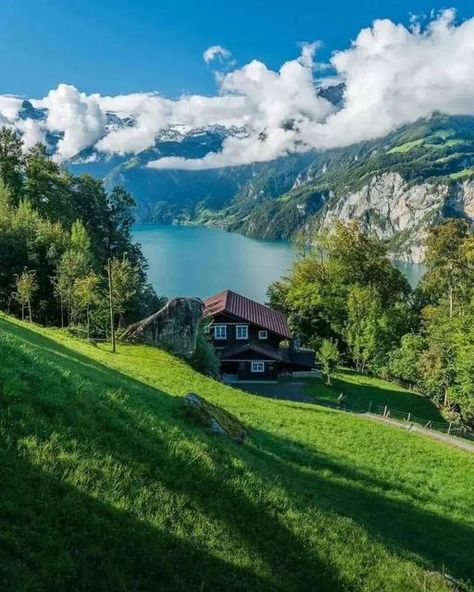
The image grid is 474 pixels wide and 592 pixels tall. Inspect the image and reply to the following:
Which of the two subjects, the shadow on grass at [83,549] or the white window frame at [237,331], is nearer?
the shadow on grass at [83,549]

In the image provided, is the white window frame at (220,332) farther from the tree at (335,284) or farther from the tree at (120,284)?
the tree at (335,284)

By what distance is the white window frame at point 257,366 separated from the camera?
54438mm

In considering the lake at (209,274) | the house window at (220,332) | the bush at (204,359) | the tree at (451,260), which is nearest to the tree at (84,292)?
the bush at (204,359)

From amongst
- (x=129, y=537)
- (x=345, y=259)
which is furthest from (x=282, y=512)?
(x=345, y=259)

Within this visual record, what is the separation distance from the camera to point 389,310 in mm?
68562

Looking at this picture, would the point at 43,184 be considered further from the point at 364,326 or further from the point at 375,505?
the point at 375,505

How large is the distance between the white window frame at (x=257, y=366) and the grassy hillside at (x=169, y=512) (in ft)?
129

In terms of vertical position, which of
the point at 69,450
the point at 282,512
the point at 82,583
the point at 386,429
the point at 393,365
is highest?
the point at 69,450

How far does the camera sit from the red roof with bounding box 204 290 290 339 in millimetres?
55312

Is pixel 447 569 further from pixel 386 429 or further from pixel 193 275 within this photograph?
pixel 193 275

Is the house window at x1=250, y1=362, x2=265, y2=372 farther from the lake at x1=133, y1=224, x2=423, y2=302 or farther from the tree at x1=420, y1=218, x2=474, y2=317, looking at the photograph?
the lake at x1=133, y1=224, x2=423, y2=302

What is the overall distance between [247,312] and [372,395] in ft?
51.3

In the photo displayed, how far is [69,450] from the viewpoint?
27.8 ft

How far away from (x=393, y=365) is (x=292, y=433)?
4365 cm
